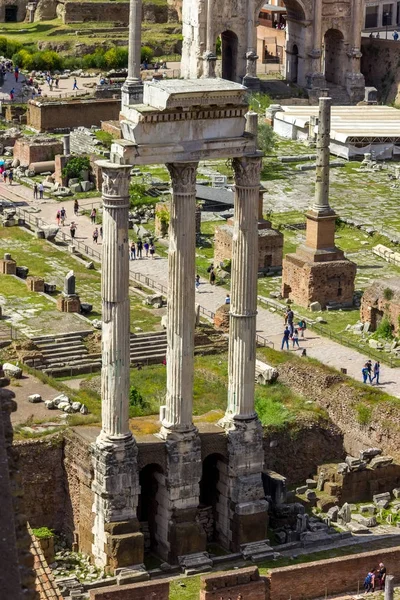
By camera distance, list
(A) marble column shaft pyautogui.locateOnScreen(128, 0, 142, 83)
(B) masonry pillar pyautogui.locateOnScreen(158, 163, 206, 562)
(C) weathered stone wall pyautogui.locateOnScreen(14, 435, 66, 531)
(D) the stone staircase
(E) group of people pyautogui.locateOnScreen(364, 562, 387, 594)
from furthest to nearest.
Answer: (D) the stone staircase, (A) marble column shaft pyautogui.locateOnScreen(128, 0, 142, 83), (C) weathered stone wall pyautogui.locateOnScreen(14, 435, 66, 531), (B) masonry pillar pyautogui.locateOnScreen(158, 163, 206, 562), (E) group of people pyautogui.locateOnScreen(364, 562, 387, 594)

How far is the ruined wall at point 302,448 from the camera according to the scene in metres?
45.6

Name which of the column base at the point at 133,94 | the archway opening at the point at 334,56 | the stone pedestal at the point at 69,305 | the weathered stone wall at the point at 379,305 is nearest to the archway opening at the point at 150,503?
the column base at the point at 133,94

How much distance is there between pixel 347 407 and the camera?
47844 mm

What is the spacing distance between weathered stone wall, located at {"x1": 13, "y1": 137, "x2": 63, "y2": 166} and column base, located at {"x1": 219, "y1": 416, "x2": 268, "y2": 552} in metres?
41.8

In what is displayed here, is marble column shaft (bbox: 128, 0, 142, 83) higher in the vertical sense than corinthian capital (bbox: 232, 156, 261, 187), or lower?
higher

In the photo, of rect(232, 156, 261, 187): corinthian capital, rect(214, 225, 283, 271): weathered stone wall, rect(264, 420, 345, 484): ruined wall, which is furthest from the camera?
rect(214, 225, 283, 271): weathered stone wall

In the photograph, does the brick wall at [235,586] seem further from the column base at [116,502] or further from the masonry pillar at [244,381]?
the masonry pillar at [244,381]

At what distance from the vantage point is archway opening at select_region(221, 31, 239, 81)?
322 ft

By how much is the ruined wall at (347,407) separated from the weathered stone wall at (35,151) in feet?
114

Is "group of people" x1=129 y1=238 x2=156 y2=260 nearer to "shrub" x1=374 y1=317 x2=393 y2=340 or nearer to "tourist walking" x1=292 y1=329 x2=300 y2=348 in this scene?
"tourist walking" x1=292 y1=329 x2=300 y2=348

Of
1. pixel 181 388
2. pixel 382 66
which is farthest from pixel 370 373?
pixel 382 66

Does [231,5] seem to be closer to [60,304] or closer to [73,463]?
[60,304]

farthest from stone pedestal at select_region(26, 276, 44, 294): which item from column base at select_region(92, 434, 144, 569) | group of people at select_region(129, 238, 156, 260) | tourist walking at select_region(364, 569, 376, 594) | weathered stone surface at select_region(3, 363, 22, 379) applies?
tourist walking at select_region(364, 569, 376, 594)

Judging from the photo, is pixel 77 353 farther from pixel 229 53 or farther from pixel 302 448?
pixel 229 53
